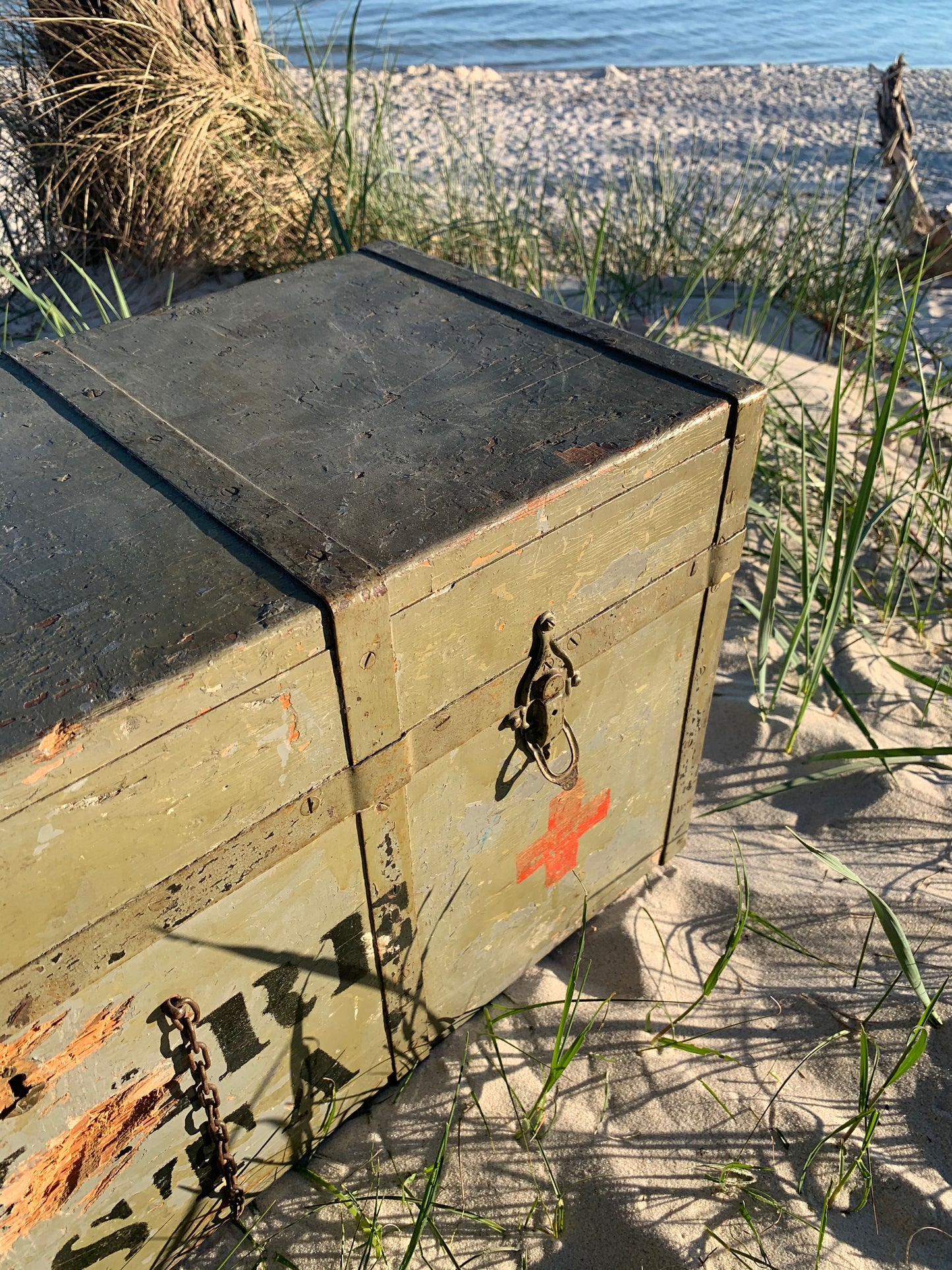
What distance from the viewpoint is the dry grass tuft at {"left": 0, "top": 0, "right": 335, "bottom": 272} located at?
3271mm

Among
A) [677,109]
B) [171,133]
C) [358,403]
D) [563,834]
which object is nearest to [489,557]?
[358,403]

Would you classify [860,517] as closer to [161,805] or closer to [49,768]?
[161,805]

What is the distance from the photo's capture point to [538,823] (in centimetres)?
160

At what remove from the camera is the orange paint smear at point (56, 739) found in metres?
0.91

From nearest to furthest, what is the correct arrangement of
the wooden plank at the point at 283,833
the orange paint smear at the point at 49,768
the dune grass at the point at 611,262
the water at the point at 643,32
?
the orange paint smear at the point at 49,768, the wooden plank at the point at 283,833, the dune grass at the point at 611,262, the water at the point at 643,32

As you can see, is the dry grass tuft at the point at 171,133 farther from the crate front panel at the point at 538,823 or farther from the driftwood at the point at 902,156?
the driftwood at the point at 902,156

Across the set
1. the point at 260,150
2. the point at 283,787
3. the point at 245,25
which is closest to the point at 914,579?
the point at 283,787

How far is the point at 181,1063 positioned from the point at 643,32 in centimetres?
1389

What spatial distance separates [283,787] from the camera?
1140 mm

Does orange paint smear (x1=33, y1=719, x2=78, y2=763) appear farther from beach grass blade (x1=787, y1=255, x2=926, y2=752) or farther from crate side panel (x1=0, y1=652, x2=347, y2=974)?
beach grass blade (x1=787, y1=255, x2=926, y2=752)

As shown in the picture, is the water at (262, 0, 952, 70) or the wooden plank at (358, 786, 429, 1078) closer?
the wooden plank at (358, 786, 429, 1078)

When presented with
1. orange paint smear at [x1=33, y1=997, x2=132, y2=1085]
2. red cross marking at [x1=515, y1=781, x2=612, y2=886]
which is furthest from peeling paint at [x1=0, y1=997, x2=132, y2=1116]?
red cross marking at [x1=515, y1=781, x2=612, y2=886]

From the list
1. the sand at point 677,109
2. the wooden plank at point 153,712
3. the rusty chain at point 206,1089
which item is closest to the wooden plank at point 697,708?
the wooden plank at point 153,712

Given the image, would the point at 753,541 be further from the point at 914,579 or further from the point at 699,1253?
the point at 699,1253
